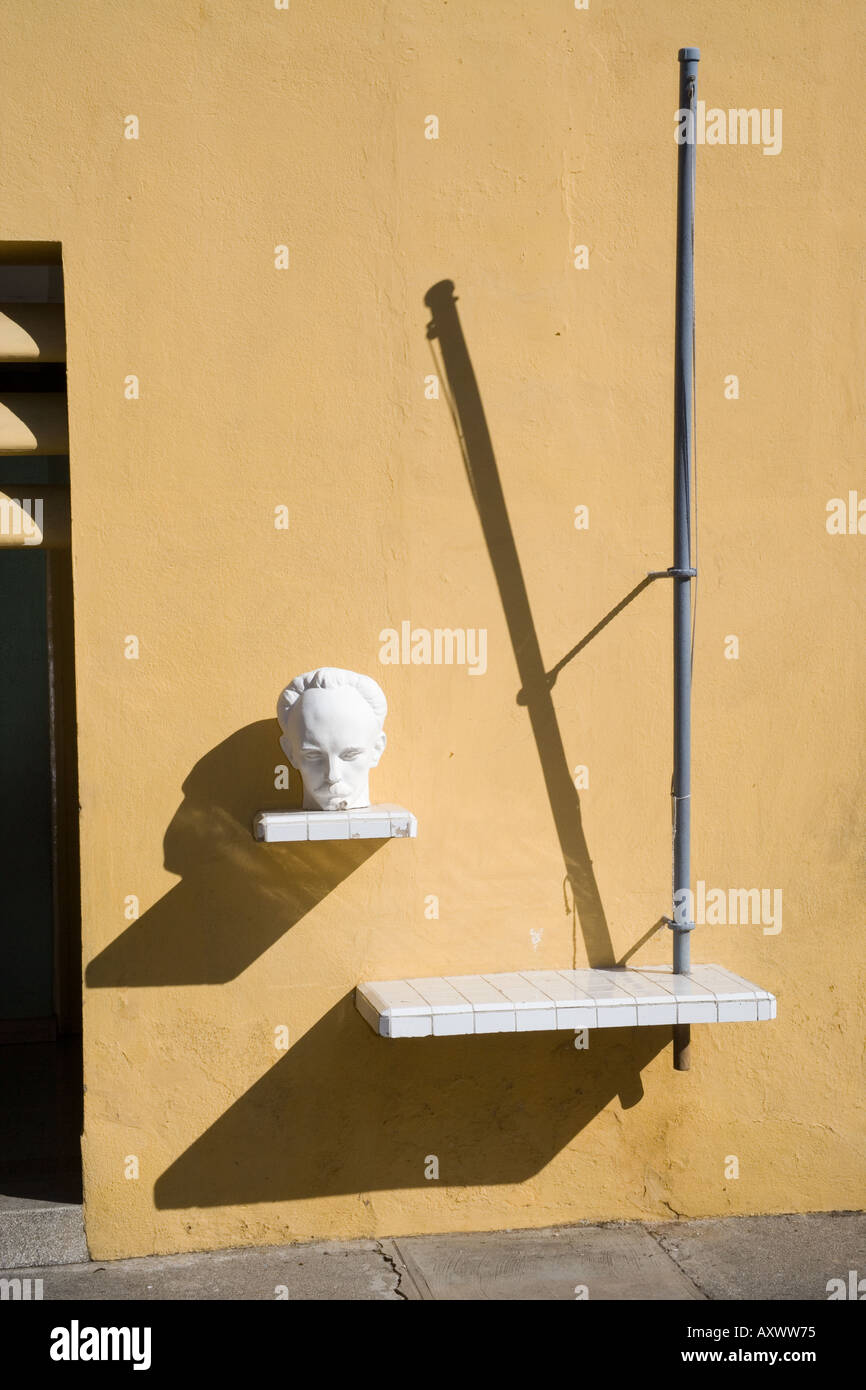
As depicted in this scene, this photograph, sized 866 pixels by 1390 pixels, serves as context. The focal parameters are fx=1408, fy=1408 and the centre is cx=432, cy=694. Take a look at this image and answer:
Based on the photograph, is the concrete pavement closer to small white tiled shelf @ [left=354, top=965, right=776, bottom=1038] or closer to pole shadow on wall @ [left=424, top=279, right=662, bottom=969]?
small white tiled shelf @ [left=354, top=965, right=776, bottom=1038]

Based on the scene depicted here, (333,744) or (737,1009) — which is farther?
(737,1009)

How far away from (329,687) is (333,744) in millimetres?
216

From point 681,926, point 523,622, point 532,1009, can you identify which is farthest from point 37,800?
point 681,926

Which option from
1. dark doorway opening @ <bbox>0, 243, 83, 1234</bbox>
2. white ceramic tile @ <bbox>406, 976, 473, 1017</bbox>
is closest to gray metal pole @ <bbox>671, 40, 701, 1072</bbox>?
white ceramic tile @ <bbox>406, 976, 473, 1017</bbox>

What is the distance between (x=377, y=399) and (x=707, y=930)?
2.29 metres

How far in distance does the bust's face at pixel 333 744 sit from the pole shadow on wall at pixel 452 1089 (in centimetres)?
71

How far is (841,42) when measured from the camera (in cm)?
514

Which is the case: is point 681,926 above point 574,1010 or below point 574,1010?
above

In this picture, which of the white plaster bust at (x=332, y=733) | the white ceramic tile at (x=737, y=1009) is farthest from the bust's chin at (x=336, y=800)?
the white ceramic tile at (x=737, y=1009)

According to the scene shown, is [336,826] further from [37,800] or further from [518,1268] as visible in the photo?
[37,800]

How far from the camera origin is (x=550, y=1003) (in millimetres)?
4652

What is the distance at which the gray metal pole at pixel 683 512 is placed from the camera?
4871 millimetres

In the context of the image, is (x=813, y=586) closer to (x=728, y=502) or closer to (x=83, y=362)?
(x=728, y=502)

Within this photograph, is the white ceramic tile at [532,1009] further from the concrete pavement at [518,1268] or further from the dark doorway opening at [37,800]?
the dark doorway opening at [37,800]
